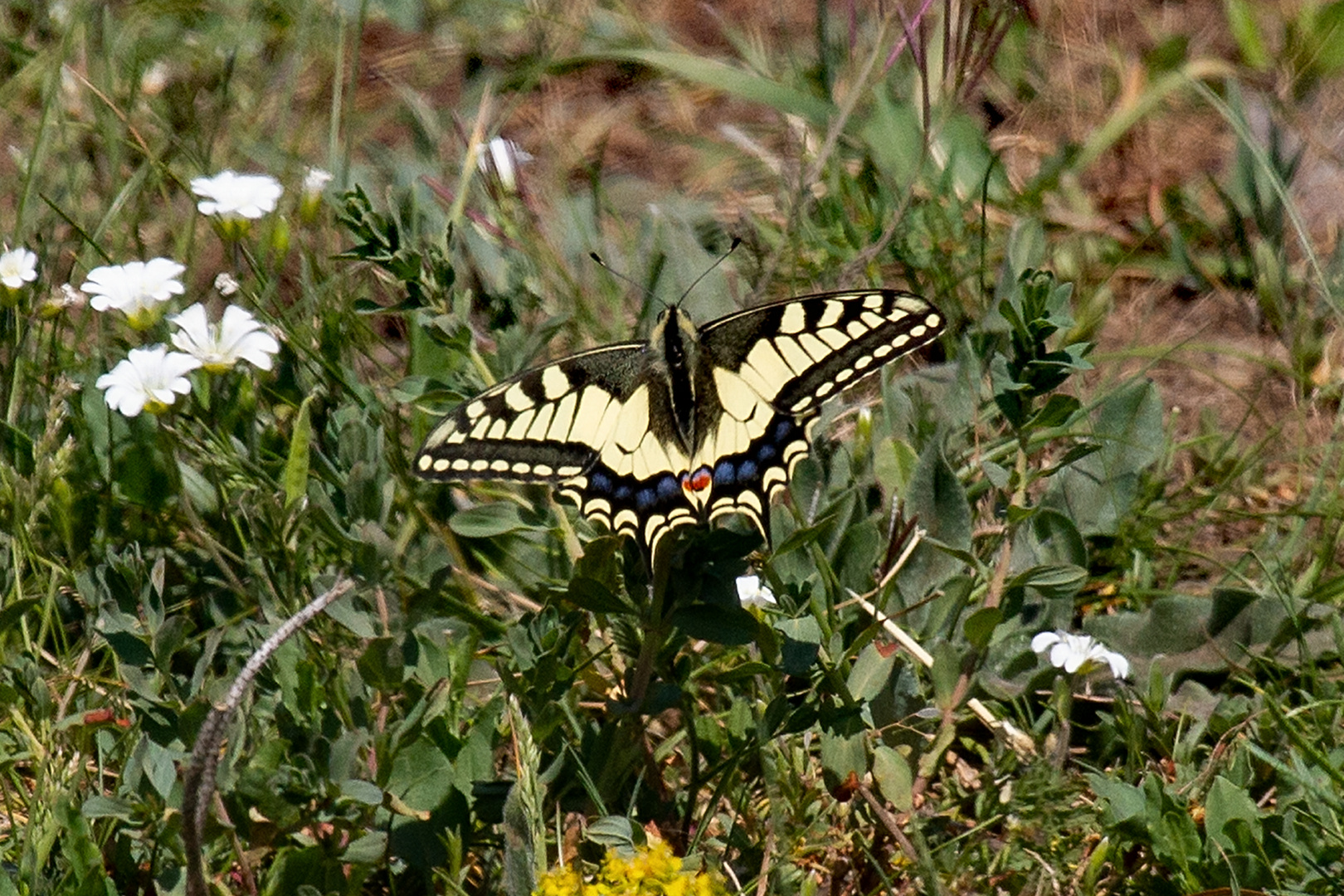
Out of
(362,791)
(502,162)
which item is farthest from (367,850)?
(502,162)

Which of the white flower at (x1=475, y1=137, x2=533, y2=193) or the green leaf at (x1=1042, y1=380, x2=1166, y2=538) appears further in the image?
the white flower at (x1=475, y1=137, x2=533, y2=193)

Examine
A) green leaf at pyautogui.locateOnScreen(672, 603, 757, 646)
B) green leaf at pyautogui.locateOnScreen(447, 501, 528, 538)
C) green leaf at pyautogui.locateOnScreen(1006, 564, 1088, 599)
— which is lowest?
green leaf at pyautogui.locateOnScreen(1006, 564, 1088, 599)

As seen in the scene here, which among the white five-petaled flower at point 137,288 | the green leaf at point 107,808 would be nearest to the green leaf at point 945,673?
the green leaf at point 107,808

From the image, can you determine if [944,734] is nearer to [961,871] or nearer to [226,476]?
[961,871]

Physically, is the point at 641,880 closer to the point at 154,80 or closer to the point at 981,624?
the point at 981,624

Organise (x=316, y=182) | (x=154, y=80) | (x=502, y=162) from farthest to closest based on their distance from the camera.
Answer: (x=154, y=80), (x=502, y=162), (x=316, y=182)

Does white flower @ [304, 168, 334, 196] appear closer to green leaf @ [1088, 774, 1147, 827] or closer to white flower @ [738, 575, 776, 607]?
white flower @ [738, 575, 776, 607]

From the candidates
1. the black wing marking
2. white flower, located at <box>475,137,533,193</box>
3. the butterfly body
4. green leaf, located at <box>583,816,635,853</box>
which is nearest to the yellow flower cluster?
Answer: green leaf, located at <box>583,816,635,853</box>

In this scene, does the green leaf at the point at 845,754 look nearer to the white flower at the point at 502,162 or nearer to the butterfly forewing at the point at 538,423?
the butterfly forewing at the point at 538,423
